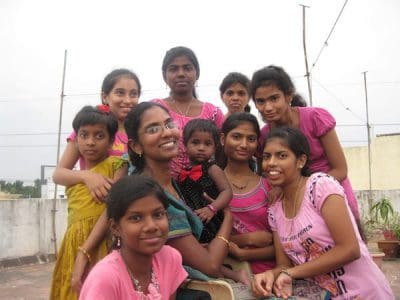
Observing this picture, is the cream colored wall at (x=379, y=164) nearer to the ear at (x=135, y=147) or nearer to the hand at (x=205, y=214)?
the hand at (x=205, y=214)

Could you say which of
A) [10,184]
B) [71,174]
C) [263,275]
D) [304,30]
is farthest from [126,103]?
[10,184]

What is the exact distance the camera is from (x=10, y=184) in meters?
46.4

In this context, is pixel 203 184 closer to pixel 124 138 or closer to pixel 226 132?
pixel 226 132

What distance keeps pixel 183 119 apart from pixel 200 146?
1.37 ft

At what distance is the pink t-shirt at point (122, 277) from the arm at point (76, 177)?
53 cm

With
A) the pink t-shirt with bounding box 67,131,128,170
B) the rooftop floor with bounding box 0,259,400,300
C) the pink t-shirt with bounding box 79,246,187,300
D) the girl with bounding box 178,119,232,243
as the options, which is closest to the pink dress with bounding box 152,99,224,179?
the girl with bounding box 178,119,232,243

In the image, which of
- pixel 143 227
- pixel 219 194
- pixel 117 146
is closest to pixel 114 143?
pixel 117 146

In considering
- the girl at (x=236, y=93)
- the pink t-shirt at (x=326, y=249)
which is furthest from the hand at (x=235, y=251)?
the girl at (x=236, y=93)

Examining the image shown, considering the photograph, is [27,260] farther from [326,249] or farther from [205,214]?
[326,249]

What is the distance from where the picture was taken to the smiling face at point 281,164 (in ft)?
8.41

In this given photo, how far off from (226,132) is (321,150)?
0.62 metres

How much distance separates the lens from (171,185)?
2691 mm

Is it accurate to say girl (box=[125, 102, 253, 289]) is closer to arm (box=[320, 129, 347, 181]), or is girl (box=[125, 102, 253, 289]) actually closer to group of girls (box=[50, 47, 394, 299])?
group of girls (box=[50, 47, 394, 299])

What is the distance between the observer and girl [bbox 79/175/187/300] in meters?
2.16
